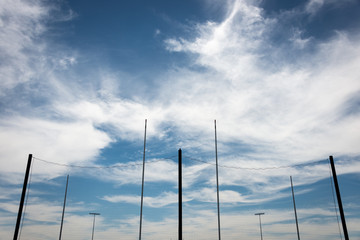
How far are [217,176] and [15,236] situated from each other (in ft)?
59.5

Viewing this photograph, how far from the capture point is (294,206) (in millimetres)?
38438

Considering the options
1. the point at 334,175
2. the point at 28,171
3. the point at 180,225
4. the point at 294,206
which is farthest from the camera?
the point at 294,206

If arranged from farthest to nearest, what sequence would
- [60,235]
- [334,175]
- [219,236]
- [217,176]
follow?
[60,235] < [334,175] < [217,176] < [219,236]

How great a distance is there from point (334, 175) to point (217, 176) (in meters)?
13.6

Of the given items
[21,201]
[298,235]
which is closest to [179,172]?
[21,201]

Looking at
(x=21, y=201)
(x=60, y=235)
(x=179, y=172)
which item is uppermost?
(x=179, y=172)

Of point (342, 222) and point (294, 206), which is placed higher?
point (294, 206)

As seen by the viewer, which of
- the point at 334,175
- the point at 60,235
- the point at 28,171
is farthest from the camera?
the point at 60,235

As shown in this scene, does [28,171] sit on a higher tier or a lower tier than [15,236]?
higher

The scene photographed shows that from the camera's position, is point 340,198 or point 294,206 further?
point 294,206

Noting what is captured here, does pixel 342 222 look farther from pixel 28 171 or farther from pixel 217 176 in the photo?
pixel 28 171

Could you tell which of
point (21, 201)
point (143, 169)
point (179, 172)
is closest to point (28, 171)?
point (21, 201)

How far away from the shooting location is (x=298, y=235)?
3875 cm

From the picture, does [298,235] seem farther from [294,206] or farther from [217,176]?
[217,176]
